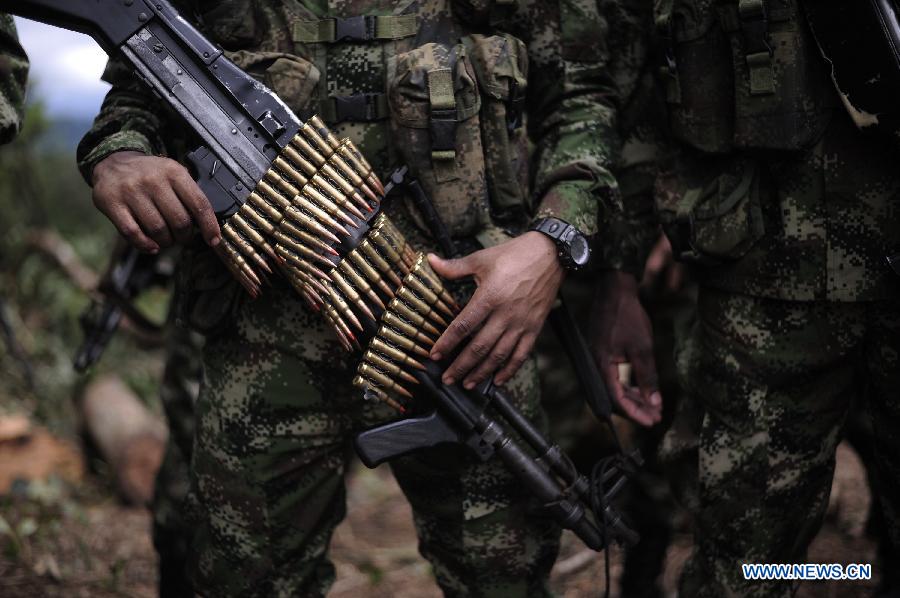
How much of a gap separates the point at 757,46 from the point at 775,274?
2.14 ft

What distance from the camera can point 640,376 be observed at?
272 centimetres

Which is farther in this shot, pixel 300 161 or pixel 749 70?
pixel 749 70

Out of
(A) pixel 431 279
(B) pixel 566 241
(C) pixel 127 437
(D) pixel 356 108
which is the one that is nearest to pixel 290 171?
(D) pixel 356 108

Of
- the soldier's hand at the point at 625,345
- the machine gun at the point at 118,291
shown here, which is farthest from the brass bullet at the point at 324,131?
the machine gun at the point at 118,291

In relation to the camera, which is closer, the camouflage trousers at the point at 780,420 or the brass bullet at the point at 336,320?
the brass bullet at the point at 336,320

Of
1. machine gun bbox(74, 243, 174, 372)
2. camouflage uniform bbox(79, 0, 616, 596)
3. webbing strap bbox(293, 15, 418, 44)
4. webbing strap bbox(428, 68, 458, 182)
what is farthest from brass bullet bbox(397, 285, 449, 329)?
machine gun bbox(74, 243, 174, 372)

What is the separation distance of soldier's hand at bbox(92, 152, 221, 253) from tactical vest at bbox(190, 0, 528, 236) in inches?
15.0

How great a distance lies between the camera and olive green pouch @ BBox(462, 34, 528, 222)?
2289mm

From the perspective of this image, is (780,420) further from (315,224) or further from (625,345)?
(315,224)

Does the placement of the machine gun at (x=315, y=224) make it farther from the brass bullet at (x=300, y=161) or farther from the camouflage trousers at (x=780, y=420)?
the camouflage trousers at (x=780, y=420)

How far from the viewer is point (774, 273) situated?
2.47 m

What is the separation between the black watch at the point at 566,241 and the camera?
85.3 inches

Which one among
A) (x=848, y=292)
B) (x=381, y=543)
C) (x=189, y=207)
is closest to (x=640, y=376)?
(x=848, y=292)

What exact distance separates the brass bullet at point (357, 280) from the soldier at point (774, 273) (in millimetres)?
1024
